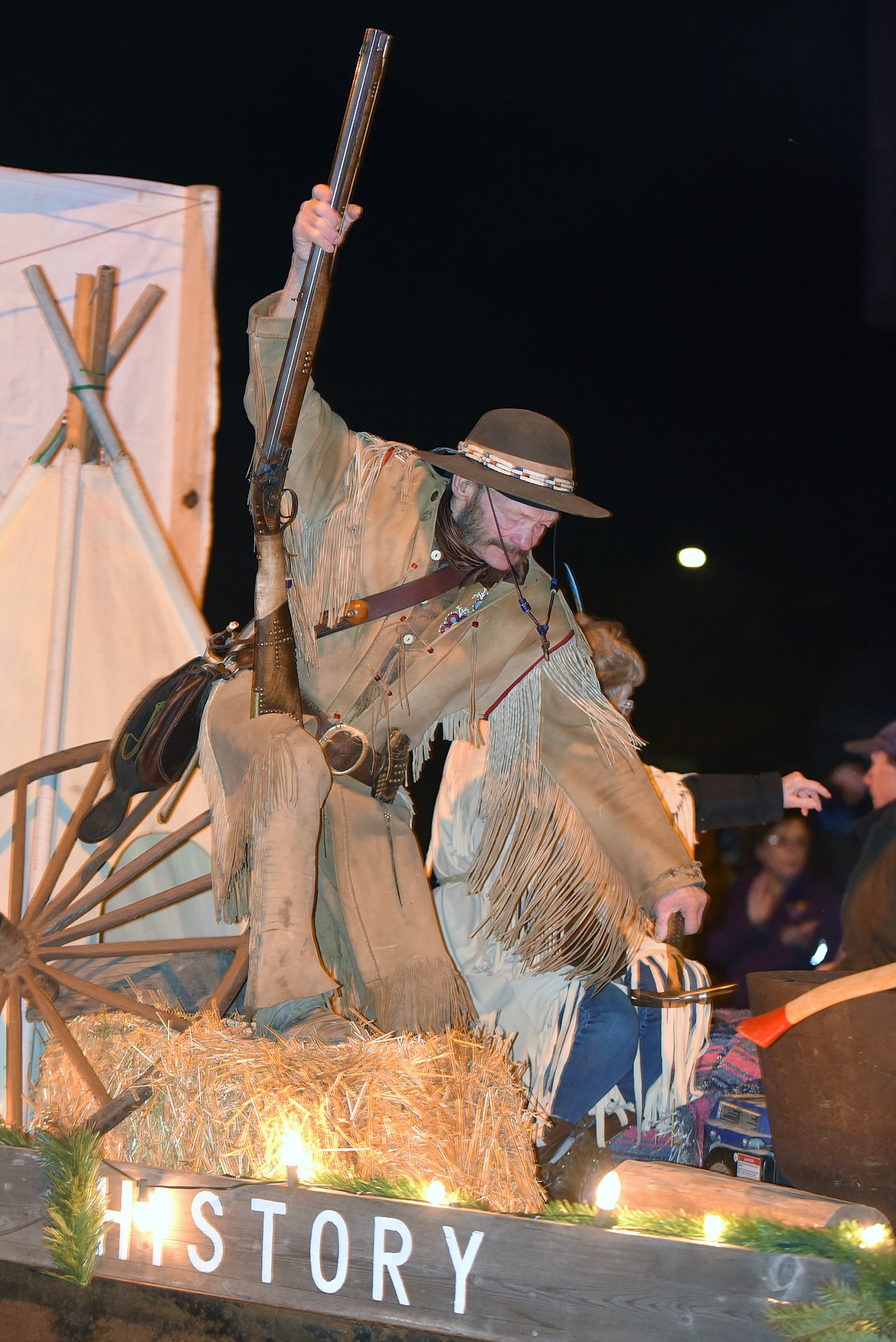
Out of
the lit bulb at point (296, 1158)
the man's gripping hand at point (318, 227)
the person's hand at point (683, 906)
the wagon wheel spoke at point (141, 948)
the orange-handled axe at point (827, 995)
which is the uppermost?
the man's gripping hand at point (318, 227)

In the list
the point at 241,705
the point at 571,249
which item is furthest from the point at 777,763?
the point at 241,705

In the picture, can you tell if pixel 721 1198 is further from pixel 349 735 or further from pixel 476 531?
pixel 476 531

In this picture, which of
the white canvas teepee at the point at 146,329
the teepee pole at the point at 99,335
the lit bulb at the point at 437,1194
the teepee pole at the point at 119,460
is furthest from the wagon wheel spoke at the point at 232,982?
the teepee pole at the point at 99,335

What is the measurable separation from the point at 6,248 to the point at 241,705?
202 centimetres

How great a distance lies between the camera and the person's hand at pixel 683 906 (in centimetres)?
233

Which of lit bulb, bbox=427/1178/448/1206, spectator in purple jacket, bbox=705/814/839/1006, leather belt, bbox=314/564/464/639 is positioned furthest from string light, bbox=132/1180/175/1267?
spectator in purple jacket, bbox=705/814/839/1006

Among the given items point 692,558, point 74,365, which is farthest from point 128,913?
point 692,558

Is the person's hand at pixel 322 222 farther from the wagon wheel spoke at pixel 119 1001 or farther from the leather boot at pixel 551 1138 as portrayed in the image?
the leather boot at pixel 551 1138

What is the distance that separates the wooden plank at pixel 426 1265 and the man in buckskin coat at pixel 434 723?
51cm

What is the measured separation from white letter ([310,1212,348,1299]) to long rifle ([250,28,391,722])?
0.87 m

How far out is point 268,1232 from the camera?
1691 millimetres

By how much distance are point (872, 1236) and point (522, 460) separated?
1.40m

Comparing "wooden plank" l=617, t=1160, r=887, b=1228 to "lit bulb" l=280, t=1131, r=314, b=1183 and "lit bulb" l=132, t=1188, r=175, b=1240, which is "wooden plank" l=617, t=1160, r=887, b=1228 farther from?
"lit bulb" l=132, t=1188, r=175, b=1240

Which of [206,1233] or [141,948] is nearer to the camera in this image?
[206,1233]
